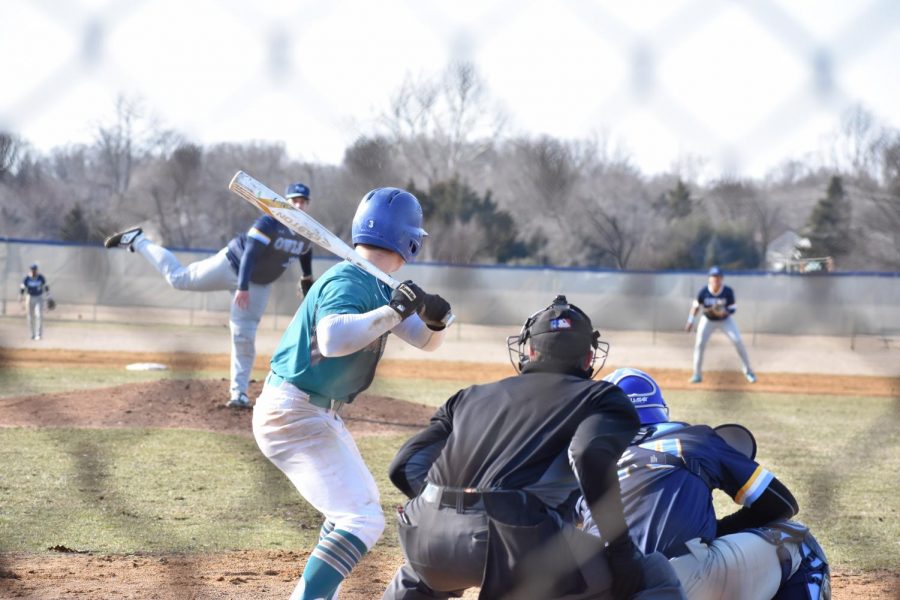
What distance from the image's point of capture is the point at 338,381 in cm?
350

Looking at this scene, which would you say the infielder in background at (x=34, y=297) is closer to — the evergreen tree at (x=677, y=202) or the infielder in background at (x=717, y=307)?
the infielder in background at (x=717, y=307)

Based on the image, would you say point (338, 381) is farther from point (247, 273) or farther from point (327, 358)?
point (247, 273)

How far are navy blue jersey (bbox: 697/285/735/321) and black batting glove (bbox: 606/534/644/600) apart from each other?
11946 mm

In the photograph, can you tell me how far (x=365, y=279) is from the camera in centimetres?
347

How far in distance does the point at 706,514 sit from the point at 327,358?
1.31 m

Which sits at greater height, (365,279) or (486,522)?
(365,279)

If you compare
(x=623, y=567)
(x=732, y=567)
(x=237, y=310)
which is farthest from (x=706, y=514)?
(x=237, y=310)

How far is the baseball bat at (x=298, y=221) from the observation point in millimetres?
3328

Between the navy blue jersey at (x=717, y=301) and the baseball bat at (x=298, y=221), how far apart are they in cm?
1144

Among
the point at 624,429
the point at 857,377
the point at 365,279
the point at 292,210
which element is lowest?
the point at 857,377

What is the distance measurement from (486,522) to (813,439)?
766 cm

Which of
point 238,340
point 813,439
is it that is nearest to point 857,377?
point 813,439

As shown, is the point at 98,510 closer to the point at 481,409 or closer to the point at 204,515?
the point at 204,515

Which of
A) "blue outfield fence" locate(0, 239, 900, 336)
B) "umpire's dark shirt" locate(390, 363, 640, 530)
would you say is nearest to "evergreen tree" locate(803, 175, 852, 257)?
"umpire's dark shirt" locate(390, 363, 640, 530)
